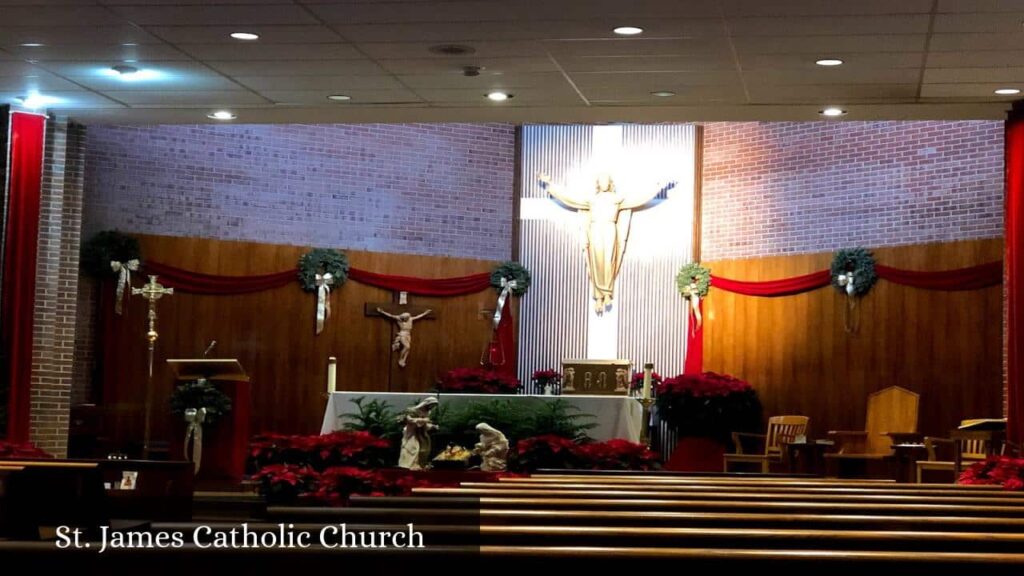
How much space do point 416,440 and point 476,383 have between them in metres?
2.88

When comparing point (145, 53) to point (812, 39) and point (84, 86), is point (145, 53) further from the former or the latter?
point (812, 39)

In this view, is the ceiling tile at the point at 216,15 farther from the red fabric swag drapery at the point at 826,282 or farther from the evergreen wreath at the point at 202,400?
the red fabric swag drapery at the point at 826,282

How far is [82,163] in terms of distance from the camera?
11.3m

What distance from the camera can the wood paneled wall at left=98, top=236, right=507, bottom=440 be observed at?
12.9m

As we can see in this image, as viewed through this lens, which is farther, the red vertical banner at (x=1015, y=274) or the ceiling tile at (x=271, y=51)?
the red vertical banner at (x=1015, y=274)

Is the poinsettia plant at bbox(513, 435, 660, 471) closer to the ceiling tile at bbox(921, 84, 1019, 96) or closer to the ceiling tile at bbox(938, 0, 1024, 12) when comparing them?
the ceiling tile at bbox(938, 0, 1024, 12)

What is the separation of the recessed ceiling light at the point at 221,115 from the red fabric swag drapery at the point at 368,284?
8.51ft

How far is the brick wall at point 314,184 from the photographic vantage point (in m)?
13.3

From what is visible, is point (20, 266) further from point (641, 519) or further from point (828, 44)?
point (641, 519)

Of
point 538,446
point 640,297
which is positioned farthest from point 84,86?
point 640,297

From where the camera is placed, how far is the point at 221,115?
11.0 m

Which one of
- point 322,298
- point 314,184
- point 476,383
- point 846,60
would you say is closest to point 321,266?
point 322,298

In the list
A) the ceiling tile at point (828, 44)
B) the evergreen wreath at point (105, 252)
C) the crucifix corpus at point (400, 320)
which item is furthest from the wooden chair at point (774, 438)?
the evergreen wreath at point (105, 252)

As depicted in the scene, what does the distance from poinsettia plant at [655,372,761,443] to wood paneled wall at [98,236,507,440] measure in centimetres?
284
